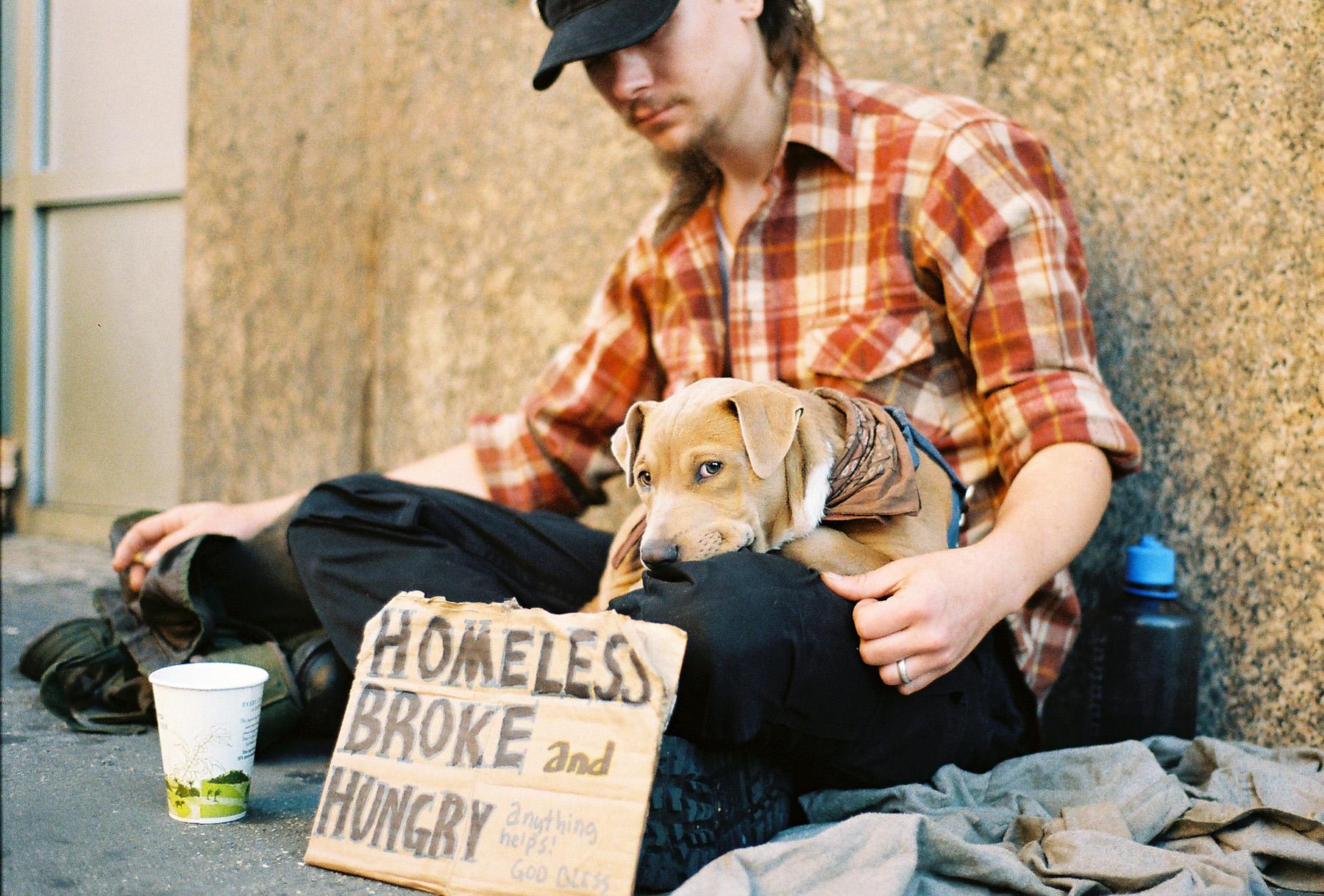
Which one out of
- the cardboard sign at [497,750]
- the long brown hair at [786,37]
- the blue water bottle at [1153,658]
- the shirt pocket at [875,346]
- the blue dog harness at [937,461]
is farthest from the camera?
the long brown hair at [786,37]

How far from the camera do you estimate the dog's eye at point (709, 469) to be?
77.9 inches

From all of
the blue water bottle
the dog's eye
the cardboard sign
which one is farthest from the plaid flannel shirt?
the cardboard sign

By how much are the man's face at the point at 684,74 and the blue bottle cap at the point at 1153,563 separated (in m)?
1.33

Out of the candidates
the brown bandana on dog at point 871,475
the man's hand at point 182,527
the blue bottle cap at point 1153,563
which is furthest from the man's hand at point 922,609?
the man's hand at point 182,527

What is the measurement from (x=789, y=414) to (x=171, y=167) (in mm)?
3888

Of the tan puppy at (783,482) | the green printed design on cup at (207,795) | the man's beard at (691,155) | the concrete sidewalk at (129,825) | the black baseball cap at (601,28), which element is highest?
the black baseball cap at (601,28)

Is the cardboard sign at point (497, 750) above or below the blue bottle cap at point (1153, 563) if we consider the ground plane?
below

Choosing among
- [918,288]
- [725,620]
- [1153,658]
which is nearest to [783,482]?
[725,620]

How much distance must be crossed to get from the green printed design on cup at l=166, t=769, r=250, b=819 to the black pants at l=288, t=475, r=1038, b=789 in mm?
421

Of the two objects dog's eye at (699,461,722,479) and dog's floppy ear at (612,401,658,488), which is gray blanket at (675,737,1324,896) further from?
dog's floppy ear at (612,401,658,488)

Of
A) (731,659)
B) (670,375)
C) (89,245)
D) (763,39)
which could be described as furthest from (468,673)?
(89,245)

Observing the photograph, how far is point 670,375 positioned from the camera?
2723mm

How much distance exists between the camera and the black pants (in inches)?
65.5

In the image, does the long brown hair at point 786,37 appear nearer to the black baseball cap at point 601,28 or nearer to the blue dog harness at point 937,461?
the black baseball cap at point 601,28
